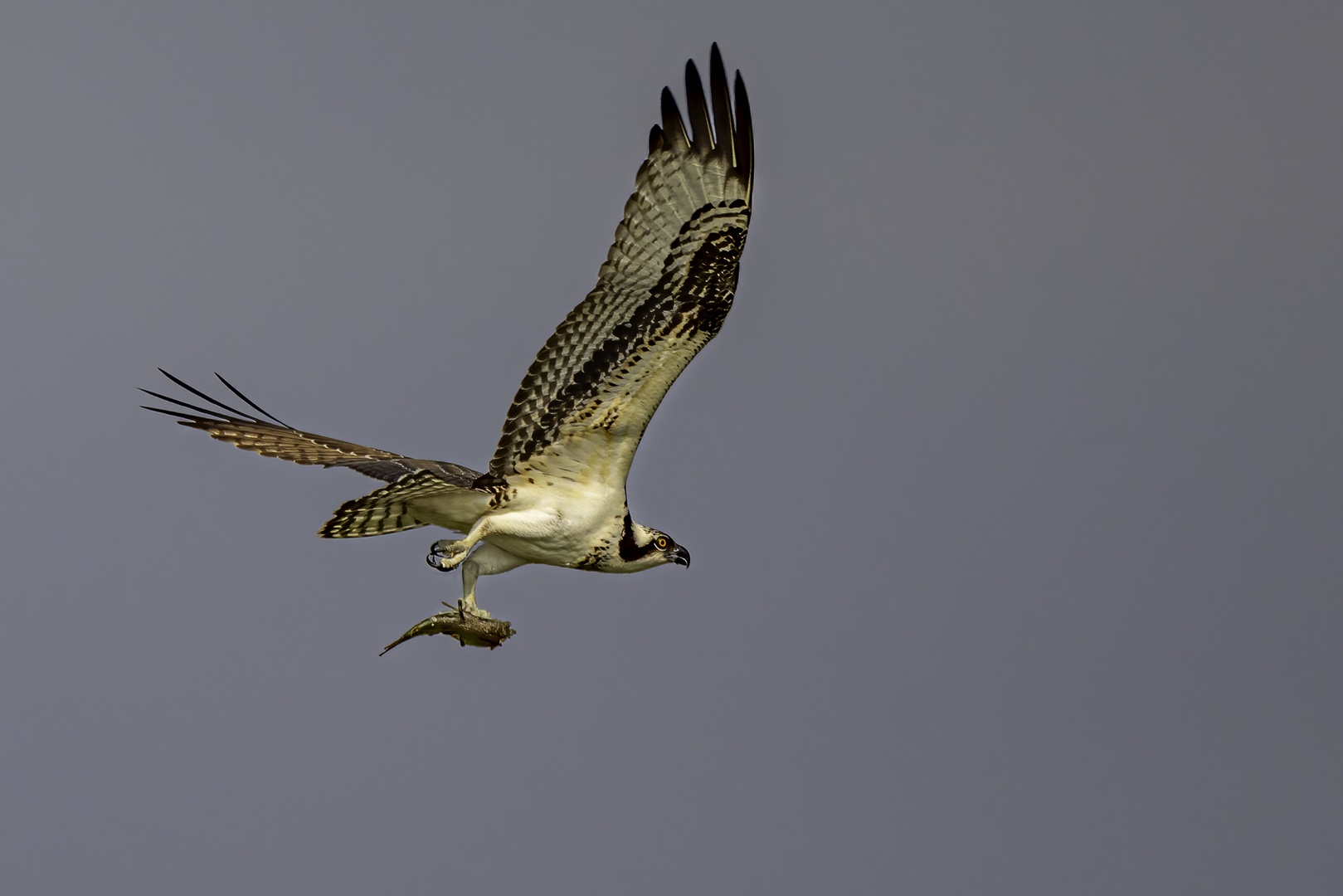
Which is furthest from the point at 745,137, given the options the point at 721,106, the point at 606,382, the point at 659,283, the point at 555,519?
the point at 555,519

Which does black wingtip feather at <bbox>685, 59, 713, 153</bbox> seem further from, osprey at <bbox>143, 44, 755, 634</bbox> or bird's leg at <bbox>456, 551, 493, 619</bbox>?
bird's leg at <bbox>456, 551, 493, 619</bbox>

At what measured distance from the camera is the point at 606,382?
41.6 feet

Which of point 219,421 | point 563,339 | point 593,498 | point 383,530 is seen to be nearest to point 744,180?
point 563,339

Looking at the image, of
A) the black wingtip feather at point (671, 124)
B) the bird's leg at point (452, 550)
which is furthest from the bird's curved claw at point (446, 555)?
the black wingtip feather at point (671, 124)

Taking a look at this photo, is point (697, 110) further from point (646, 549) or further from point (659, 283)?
point (646, 549)

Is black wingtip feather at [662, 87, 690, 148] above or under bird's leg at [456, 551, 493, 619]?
above

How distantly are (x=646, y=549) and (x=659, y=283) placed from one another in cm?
205

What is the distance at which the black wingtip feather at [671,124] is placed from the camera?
12.5m

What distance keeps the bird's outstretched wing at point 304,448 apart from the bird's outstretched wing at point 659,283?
90 cm

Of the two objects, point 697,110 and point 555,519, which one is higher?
point 697,110

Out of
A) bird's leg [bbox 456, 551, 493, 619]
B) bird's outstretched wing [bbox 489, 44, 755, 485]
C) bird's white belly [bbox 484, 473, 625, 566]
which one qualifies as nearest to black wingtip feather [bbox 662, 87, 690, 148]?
bird's outstretched wing [bbox 489, 44, 755, 485]

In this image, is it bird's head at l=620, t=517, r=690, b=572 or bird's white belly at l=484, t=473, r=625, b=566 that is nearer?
bird's white belly at l=484, t=473, r=625, b=566

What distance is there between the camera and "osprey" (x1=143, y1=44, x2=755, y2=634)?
41.1 ft

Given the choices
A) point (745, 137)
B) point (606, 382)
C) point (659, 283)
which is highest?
point (745, 137)
